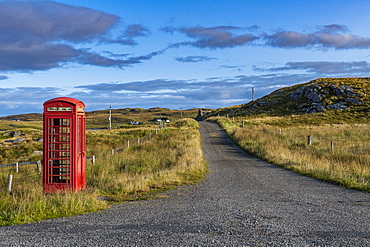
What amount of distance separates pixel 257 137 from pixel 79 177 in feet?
72.5

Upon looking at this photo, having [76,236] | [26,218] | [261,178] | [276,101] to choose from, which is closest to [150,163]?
[261,178]

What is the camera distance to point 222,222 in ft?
21.4

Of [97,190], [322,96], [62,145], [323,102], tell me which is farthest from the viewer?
[322,96]

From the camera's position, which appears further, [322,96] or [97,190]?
[322,96]

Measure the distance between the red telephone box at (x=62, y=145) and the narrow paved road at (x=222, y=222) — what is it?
7.26 ft

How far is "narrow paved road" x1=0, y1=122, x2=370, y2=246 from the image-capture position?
5.41 metres

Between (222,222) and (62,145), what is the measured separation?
19.1 ft

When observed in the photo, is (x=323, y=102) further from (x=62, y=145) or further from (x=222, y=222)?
(x=222, y=222)

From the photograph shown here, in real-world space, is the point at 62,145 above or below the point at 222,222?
above

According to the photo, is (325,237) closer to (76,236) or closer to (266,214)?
(266,214)

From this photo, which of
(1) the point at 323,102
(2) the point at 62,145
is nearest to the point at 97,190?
(2) the point at 62,145

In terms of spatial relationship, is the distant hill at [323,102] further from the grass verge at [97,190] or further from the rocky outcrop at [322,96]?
the grass verge at [97,190]

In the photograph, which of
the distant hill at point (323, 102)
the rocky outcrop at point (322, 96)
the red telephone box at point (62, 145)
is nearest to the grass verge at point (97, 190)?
the red telephone box at point (62, 145)

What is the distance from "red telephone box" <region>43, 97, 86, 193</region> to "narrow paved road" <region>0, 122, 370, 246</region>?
7.26 feet
